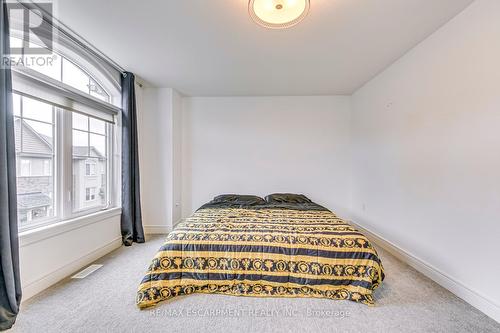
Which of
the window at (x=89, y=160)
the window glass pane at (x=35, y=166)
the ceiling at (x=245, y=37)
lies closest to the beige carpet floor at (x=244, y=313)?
the window glass pane at (x=35, y=166)

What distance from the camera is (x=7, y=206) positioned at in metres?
1.57

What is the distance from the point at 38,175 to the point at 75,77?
122 cm

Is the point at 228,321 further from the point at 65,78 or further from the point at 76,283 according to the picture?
the point at 65,78

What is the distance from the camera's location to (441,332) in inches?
58.6

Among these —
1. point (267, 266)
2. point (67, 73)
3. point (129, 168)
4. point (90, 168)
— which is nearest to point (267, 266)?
point (267, 266)

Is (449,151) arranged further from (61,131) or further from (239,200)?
(61,131)

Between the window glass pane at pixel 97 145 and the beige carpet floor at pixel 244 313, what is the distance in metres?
1.60

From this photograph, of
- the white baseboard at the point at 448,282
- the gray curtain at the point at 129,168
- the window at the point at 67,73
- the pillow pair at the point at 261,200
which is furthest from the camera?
the pillow pair at the point at 261,200

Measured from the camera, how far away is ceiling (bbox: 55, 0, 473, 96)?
181 cm

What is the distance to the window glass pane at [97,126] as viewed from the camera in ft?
9.11

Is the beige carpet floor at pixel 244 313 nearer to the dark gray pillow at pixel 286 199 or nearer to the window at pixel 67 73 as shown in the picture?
the dark gray pillow at pixel 286 199

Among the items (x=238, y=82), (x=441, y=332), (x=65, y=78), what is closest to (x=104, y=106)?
(x=65, y=78)

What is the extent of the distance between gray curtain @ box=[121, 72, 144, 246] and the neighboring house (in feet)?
1.49

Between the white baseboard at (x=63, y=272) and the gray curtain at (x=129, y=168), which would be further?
the gray curtain at (x=129, y=168)
